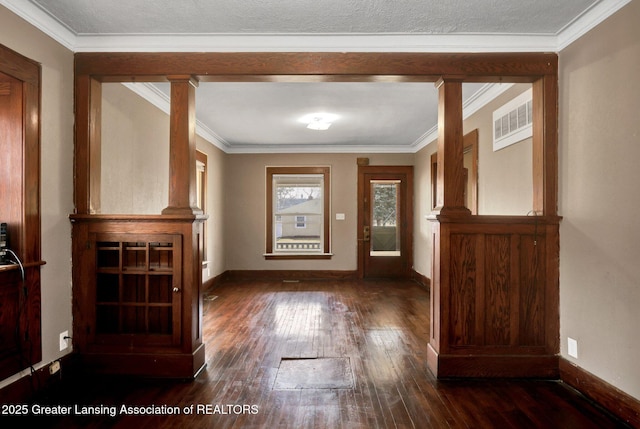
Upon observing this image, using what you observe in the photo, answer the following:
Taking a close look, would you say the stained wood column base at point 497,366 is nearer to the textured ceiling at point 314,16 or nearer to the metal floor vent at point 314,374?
the metal floor vent at point 314,374

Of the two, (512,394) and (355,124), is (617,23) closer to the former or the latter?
(512,394)

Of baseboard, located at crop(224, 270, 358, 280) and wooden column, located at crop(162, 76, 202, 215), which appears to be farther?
baseboard, located at crop(224, 270, 358, 280)

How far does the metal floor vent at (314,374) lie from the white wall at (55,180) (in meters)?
1.65

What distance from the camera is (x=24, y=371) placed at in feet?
7.59

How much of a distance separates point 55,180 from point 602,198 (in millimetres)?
3801

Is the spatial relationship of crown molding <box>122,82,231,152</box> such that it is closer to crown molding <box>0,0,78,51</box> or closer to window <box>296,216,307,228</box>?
crown molding <box>0,0,78,51</box>

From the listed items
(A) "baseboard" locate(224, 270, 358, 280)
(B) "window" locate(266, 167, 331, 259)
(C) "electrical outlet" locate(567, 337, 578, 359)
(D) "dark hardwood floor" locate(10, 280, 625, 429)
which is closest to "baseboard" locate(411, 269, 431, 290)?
(A) "baseboard" locate(224, 270, 358, 280)

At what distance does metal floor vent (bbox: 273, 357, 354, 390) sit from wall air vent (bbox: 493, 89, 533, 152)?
2.54 meters

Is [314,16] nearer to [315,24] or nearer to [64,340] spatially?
[315,24]

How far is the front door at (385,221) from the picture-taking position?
692 cm

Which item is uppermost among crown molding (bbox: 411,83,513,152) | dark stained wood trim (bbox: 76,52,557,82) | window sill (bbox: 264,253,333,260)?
crown molding (bbox: 411,83,513,152)

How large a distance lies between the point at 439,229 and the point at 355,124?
9.74ft

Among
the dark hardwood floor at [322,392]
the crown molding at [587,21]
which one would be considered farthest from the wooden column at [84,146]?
the crown molding at [587,21]

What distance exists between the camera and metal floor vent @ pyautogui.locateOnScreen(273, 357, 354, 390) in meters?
2.55
